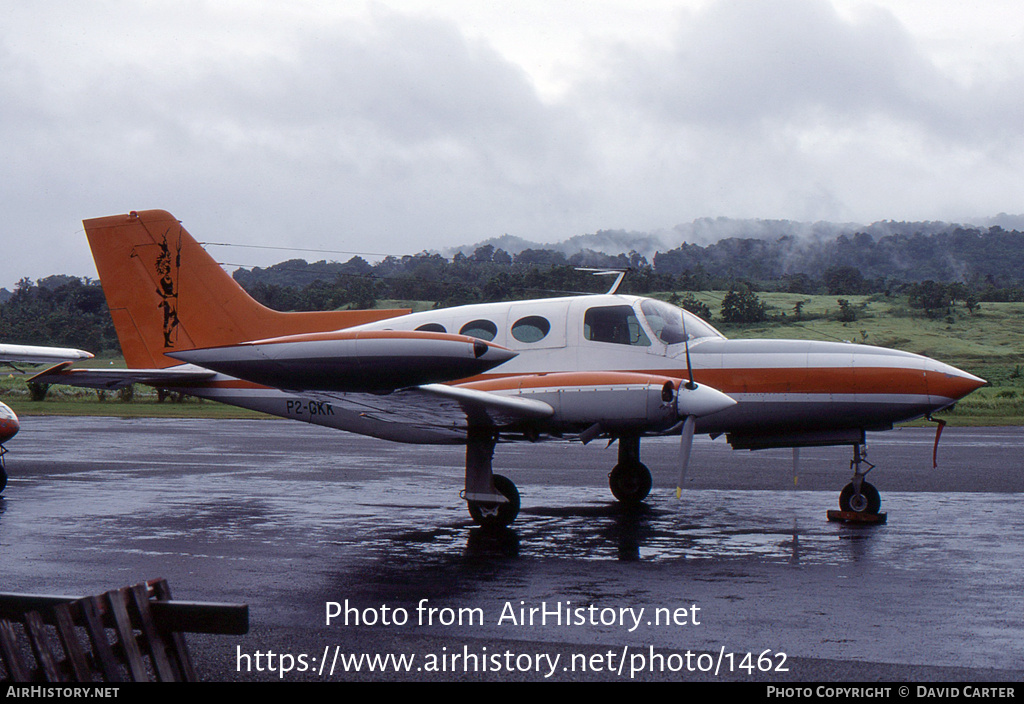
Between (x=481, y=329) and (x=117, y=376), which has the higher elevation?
(x=481, y=329)

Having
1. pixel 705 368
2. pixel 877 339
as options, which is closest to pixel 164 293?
pixel 705 368

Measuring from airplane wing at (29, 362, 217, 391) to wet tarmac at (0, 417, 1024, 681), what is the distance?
178cm

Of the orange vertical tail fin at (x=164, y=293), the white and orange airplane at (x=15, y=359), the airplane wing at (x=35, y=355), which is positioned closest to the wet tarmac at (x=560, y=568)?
the white and orange airplane at (x=15, y=359)

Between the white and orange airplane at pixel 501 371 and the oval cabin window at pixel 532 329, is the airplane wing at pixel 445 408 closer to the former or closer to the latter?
the white and orange airplane at pixel 501 371

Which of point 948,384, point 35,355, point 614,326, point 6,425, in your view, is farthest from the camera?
point 35,355

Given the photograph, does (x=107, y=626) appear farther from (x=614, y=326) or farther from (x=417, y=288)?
(x=417, y=288)

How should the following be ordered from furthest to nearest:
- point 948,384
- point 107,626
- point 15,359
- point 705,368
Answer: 1. point 15,359
2. point 705,368
3. point 948,384
4. point 107,626

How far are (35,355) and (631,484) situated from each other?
10620 mm

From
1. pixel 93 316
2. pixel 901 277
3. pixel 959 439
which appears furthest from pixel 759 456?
pixel 901 277

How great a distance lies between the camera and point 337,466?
19.4 metres

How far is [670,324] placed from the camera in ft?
40.0

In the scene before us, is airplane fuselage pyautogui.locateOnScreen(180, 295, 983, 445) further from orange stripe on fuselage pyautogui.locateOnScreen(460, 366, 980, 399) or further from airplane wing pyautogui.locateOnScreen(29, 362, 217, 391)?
airplane wing pyautogui.locateOnScreen(29, 362, 217, 391)
